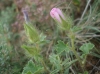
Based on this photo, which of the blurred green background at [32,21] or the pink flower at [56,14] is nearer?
the pink flower at [56,14]

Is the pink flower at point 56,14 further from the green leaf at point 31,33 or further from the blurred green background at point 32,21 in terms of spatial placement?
the blurred green background at point 32,21

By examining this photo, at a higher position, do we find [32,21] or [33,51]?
[32,21]

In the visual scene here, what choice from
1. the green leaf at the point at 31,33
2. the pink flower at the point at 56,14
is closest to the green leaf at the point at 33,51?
the green leaf at the point at 31,33

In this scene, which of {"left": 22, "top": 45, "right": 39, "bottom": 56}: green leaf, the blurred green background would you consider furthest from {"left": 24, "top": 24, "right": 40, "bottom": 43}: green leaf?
the blurred green background

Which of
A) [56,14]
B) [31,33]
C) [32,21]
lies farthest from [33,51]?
[32,21]

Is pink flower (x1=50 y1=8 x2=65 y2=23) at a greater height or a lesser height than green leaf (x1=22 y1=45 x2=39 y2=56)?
greater

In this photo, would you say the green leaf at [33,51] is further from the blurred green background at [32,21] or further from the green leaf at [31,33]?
the blurred green background at [32,21]

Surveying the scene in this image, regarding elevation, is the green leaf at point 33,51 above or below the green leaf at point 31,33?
→ below

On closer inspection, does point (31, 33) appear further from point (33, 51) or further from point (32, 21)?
point (32, 21)

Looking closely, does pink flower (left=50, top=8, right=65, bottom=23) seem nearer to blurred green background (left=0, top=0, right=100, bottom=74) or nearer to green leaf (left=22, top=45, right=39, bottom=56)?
green leaf (left=22, top=45, right=39, bottom=56)

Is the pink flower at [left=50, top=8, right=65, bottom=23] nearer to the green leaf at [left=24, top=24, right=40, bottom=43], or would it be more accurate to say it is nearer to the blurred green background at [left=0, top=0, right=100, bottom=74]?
the green leaf at [left=24, top=24, right=40, bottom=43]

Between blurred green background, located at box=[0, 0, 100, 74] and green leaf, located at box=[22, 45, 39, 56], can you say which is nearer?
green leaf, located at box=[22, 45, 39, 56]
